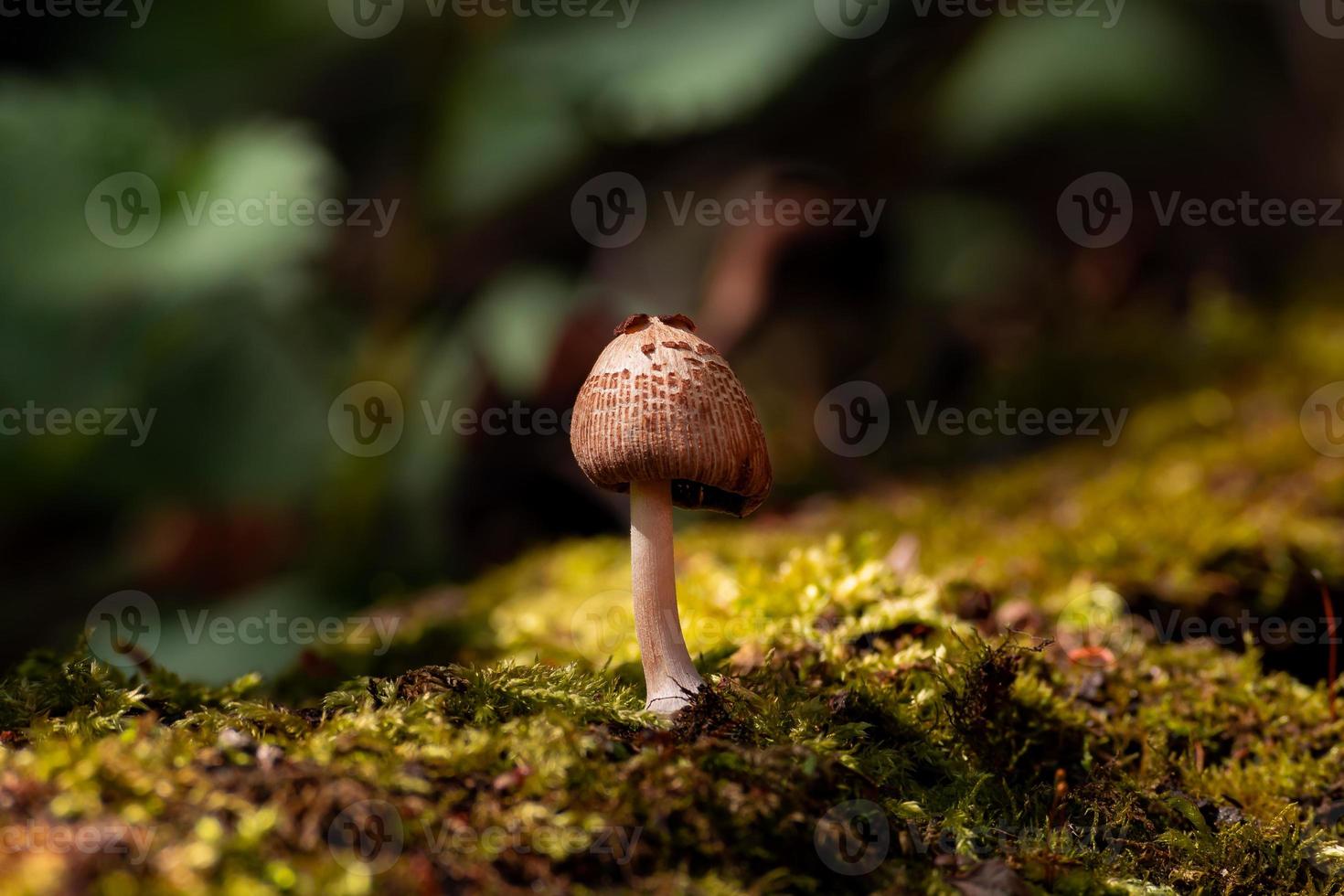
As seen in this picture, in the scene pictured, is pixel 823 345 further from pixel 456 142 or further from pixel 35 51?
pixel 35 51

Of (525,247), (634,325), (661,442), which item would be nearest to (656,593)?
(661,442)

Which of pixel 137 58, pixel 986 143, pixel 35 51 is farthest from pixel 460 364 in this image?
pixel 986 143

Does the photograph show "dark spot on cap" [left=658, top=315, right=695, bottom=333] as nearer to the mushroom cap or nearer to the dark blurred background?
the mushroom cap

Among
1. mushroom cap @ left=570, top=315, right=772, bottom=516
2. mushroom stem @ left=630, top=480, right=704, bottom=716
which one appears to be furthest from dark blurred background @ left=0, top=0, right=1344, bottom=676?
mushroom cap @ left=570, top=315, right=772, bottom=516

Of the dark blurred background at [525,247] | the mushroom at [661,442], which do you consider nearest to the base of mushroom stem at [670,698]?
the mushroom at [661,442]

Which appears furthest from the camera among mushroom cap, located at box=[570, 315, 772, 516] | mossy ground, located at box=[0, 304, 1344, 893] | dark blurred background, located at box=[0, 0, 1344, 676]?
dark blurred background, located at box=[0, 0, 1344, 676]

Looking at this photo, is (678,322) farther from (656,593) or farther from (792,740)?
(792,740)
